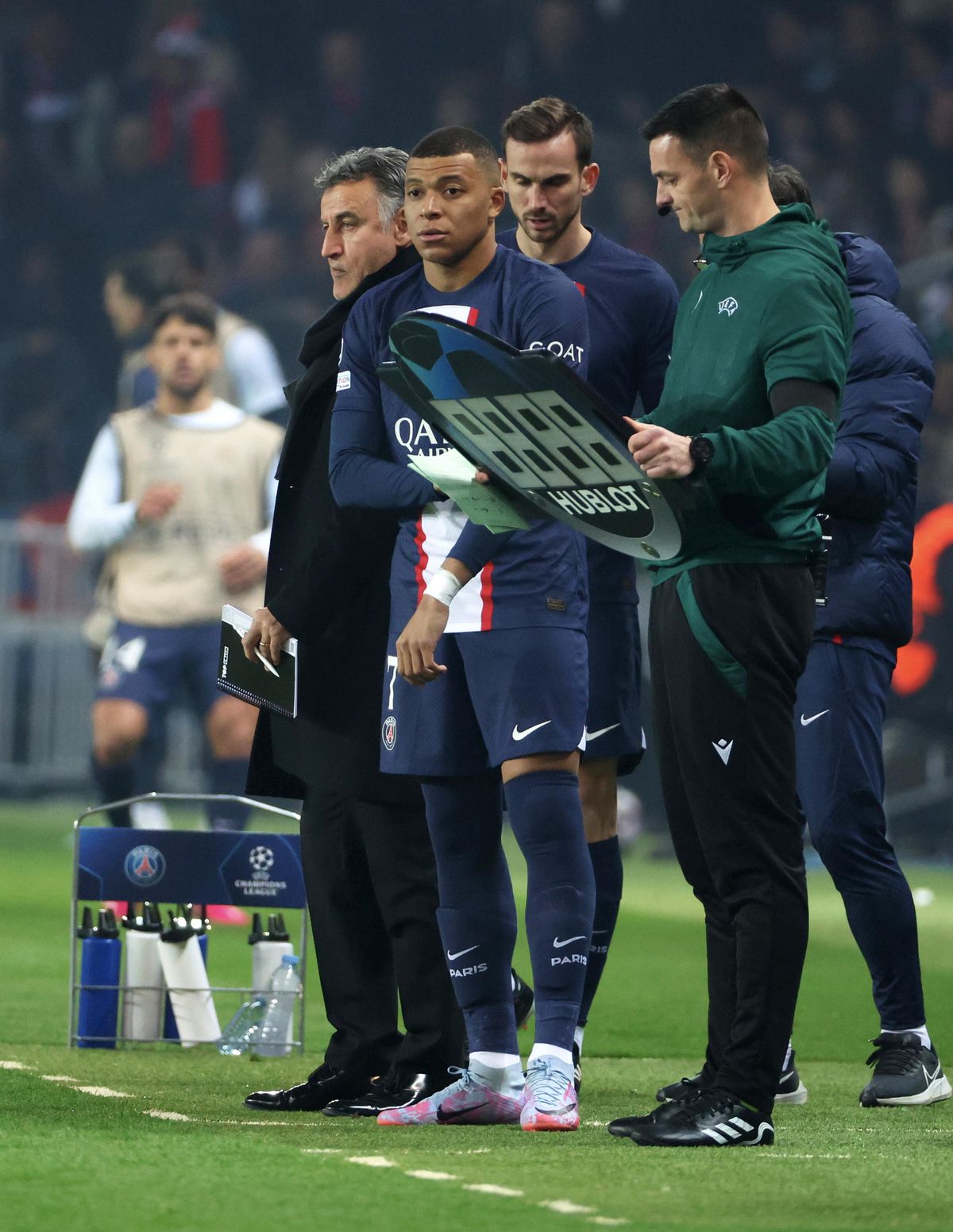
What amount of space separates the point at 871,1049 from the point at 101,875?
1857 mm

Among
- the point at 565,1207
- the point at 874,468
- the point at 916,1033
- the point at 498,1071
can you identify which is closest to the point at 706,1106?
the point at 498,1071

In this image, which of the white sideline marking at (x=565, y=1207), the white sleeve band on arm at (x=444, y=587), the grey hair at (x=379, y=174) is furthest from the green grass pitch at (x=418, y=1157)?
the grey hair at (x=379, y=174)

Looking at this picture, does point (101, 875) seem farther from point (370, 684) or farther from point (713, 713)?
point (713, 713)

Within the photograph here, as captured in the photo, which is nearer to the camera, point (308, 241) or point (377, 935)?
point (377, 935)

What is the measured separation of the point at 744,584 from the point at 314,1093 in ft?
4.05

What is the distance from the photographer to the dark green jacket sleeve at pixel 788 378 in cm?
301

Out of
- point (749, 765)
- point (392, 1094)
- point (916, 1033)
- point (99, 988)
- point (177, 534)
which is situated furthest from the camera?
point (177, 534)

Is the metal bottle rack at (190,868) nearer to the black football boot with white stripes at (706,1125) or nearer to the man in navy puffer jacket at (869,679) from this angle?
the man in navy puffer jacket at (869,679)

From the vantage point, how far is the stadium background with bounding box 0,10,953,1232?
4.84 meters

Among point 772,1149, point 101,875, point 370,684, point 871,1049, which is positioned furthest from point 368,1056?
point 871,1049

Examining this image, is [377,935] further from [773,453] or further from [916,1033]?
[773,453]

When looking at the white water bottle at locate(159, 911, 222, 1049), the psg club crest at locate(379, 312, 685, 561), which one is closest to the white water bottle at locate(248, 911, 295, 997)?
the white water bottle at locate(159, 911, 222, 1049)

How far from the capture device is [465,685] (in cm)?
346

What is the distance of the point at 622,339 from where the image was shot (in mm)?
4098
